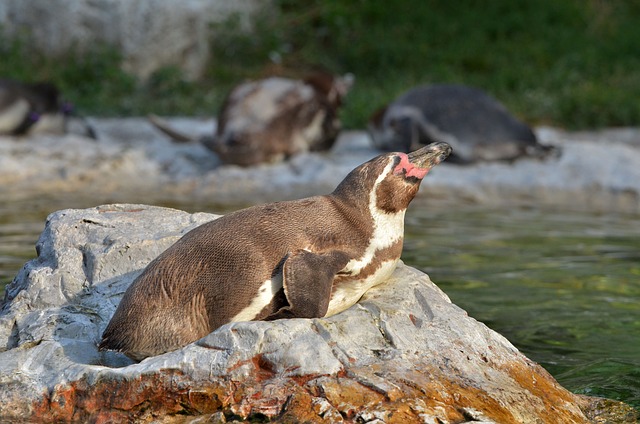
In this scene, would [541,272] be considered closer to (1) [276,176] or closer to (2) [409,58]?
(1) [276,176]

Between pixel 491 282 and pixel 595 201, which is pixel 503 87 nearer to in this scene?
pixel 595 201

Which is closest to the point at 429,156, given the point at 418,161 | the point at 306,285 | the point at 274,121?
the point at 418,161

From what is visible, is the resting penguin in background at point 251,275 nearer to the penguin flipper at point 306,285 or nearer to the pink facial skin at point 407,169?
the penguin flipper at point 306,285

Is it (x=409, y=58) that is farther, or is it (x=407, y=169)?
Answer: (x=409, y=58)

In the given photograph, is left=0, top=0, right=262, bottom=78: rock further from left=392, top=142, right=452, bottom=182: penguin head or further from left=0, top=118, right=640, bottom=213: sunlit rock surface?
left=392, top=142, right=452, bottom=182: penguin head

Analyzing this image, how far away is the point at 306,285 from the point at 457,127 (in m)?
7.05

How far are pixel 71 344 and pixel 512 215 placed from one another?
574 centimetres

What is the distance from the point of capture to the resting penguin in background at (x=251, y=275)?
3.61 meters

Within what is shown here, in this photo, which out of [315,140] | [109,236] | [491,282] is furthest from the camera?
[315,140]

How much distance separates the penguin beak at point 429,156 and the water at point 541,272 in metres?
1.07

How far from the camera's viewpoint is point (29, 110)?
444 inches

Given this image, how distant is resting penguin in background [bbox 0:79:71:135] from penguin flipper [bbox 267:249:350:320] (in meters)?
8.22

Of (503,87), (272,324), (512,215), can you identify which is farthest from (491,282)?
(503,87)

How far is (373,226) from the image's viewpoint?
13.0 ft
